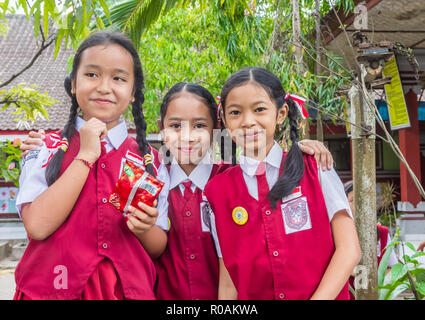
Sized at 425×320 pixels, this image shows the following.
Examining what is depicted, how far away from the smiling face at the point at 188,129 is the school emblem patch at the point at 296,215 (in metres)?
0.46

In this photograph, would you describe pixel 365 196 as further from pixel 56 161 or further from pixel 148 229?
pixel 56 161

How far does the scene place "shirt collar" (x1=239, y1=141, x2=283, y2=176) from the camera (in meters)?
1.67

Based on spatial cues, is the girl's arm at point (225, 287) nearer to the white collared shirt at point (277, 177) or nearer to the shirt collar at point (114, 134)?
the white collared shirt at point (277, 177)

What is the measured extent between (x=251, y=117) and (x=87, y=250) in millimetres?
735

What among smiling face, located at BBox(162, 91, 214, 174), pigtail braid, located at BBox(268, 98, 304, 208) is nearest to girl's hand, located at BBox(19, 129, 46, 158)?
smiling face, located at BBox(162, 91, 214, 174)

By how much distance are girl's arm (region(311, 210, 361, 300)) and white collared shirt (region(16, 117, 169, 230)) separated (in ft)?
2.01

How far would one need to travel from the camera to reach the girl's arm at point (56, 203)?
53.8 inches

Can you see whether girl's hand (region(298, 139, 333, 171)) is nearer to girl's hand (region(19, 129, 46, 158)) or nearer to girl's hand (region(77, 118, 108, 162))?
girl's hand (region(77, 118, 108, 162))

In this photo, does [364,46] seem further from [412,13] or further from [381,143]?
[381,143]

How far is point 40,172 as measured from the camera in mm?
1480

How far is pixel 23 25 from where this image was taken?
14.7m

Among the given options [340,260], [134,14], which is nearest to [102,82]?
[340,260]
